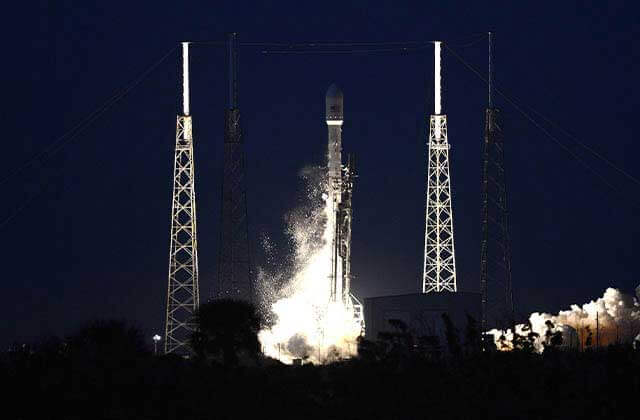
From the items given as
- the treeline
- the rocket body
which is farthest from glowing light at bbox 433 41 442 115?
the treeline

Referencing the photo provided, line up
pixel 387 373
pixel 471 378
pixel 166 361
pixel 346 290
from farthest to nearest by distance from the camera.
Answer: pixel 346 290 < pixel 166 361 < pixel 387 373 < pixel 471 378

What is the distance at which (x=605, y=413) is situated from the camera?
32500 millimetres

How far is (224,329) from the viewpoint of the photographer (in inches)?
2746

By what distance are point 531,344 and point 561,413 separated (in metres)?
1.46

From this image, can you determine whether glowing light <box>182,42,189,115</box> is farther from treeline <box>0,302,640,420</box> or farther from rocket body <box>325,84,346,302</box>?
treeline <box>0,302,640,420</box>

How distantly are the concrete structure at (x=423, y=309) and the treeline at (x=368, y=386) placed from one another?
28.5 metres

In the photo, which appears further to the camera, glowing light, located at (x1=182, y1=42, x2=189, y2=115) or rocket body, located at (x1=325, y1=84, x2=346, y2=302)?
rocket body, located at (x1=325, y1=84, x2=346, y2=302)

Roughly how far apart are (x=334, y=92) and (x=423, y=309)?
11767 mm

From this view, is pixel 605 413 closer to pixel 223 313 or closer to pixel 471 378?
pixel 471 378

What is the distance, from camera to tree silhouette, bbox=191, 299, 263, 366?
68.5 metres

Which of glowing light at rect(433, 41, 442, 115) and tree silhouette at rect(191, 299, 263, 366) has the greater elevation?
glowing light at rect(433, 41, 442, 115)

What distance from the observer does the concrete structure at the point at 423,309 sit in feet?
235

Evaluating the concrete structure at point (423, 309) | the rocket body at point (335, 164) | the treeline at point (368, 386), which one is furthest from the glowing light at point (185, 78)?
the treeline at point (368, 386)

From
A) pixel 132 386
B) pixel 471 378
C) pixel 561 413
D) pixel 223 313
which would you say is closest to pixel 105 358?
pixel 132 386
